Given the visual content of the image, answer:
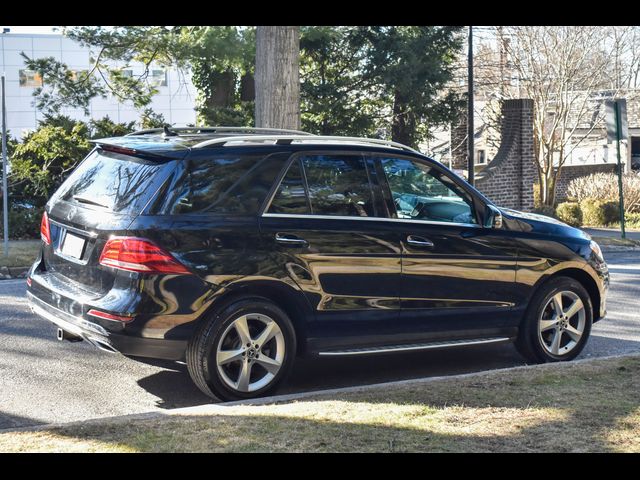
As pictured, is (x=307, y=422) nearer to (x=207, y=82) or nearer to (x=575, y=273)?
(x=575, y=273)

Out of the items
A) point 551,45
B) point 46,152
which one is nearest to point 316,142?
point 46,152

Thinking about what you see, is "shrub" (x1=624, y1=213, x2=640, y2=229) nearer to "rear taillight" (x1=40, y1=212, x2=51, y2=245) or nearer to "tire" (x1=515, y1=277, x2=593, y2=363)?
"tire" (x1=515, y1=277, x2=593, y2=363)

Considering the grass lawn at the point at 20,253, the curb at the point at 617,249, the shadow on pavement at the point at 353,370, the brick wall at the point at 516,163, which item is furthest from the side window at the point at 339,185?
the brick wall at the point at 516,163

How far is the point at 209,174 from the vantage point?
22.2ft

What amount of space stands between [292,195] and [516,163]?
2278cm

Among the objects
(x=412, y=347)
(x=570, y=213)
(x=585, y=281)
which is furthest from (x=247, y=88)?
(x=412, y=347)

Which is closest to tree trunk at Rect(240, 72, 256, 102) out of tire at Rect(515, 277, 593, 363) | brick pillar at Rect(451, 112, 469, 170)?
brick pillar at Rect(451, 112, 469, 170)

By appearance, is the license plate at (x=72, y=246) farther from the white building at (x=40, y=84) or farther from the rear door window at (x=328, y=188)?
the white building at (x=40, y=84)

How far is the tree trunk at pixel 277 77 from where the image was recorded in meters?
12.8

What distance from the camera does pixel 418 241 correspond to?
7.44 meters

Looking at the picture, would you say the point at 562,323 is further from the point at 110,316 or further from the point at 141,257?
the point at 110,316

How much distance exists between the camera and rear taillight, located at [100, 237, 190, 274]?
20.9ft

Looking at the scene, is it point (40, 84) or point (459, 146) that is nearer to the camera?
point (459, 146)

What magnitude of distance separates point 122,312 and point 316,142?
1999 millimetres
